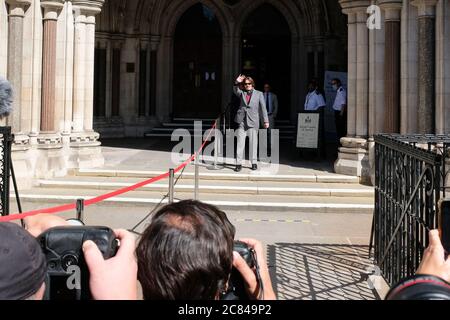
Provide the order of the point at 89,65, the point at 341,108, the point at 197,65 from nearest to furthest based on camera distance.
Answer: the point at 89,65, the point at 341,108, the point at 197,65

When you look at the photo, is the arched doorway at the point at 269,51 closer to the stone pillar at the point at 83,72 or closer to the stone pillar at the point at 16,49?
the stone pillar at the point at 83,72

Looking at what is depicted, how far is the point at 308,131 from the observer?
11.9 meters

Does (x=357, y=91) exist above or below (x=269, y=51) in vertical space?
below

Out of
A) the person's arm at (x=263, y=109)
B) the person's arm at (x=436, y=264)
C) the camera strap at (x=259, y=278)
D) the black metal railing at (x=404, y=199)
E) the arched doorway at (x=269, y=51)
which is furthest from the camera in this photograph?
the arched doorway at (x=269, y=51)

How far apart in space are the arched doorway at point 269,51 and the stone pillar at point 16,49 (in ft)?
32.2

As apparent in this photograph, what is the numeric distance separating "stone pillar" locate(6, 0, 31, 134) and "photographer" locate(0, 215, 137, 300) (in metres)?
8.23

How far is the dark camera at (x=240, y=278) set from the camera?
6.23ft

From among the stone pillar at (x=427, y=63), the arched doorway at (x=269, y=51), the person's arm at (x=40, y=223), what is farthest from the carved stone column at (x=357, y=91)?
the person's arm at (x=40, y=223)

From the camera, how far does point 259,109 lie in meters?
10.8

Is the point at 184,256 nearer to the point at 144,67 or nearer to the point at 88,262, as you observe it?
the point at 88,262

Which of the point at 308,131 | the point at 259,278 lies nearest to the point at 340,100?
the point at 308,131

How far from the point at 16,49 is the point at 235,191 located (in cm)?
454

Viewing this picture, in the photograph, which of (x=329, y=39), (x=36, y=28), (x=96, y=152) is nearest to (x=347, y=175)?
(x=96, y=152)
